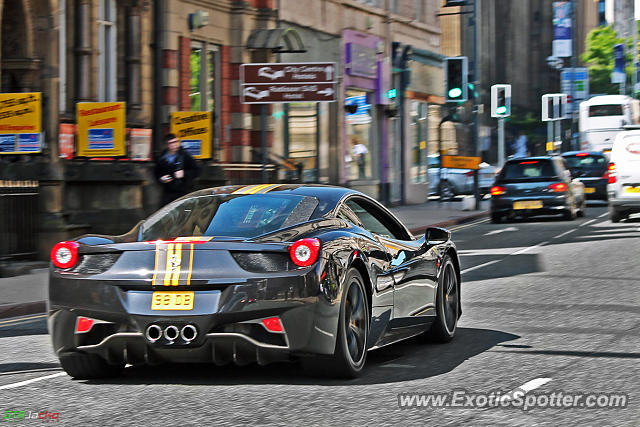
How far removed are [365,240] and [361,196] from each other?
786 mm

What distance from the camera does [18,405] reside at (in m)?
7.16

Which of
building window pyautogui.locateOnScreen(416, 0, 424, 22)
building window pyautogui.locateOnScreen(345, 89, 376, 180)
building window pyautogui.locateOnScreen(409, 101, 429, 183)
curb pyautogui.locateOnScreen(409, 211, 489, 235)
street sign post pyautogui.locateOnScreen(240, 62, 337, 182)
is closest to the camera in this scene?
street sign post pyautogui.locateOnScreen(240, 62, 337, 182)

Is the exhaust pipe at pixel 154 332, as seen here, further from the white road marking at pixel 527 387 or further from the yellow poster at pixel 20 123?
the yellow poster at pixel 20 123

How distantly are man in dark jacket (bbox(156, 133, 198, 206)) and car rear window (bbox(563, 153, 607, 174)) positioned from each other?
62.0 ft

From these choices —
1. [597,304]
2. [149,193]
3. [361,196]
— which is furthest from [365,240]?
[149,193]

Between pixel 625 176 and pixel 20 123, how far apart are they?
43.0 feet

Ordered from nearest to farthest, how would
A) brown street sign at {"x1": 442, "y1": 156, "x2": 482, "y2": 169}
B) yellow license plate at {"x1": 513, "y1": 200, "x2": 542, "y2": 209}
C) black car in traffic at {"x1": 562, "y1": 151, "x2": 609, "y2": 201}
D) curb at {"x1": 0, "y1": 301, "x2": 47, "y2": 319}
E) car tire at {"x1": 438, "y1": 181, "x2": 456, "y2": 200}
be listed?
curb at {"x1": 0, "y1": 301, "x2": 47, "y2": 319}
yellow license plate at {"x1": 513, "y1": 200, "x2": 542, "y2": 209}
brown street sign at {"x1": 442, "y1": 156, "x2": 482, "y2": 169}
black car in traffic at {"x1": 562, "y1": 151, "x2": 609, "y2": 201}
car tire at {"x1": 438, "y1": 181, "x2": 456, "y2": 200}

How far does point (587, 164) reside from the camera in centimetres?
3516

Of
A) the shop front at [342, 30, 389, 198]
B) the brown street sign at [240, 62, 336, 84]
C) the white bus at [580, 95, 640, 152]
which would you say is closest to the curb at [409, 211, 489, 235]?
the shop front at [342, 30, 389, 198]

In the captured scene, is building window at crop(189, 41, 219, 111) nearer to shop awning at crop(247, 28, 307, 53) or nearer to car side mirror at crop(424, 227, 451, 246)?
shop awning at crop(247, 28, 307, 53)

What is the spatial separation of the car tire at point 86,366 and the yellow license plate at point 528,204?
2072 cm

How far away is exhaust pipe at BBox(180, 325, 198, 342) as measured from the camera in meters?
7.28

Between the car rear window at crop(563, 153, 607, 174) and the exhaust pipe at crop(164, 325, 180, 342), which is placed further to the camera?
the car rear window at crop(563, 153, 607, 174)

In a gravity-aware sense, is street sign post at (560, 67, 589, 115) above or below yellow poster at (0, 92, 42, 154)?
above
